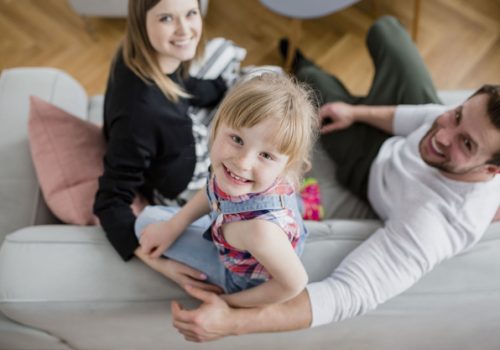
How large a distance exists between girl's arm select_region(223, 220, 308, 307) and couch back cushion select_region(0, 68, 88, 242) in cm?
56

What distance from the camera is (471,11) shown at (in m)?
2.34

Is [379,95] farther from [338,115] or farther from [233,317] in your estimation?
[233,317]

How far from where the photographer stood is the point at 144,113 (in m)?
1.09

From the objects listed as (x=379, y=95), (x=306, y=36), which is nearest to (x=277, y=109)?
(x=379, y=95)

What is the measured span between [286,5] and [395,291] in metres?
1.10

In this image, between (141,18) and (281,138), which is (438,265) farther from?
(141,18)

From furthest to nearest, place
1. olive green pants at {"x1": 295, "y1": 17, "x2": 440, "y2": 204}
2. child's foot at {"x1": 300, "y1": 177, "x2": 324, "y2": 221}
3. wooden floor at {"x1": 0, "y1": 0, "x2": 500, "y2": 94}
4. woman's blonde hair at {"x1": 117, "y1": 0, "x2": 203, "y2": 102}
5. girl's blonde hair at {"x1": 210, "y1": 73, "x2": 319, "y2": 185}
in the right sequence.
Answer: wooden floor at {"x1": 0, "y1": 0, "x2": 500, "y2": 94}, olive green pants at {"x1": 295, "y1": 17, "x2": 440, "y2": 204}, child's foot at {"x1": 300, "y1": 177, "x2": 324, "y2": 221}, woman's blonde hair at {"x1": 117, "y1": 0, "x2": 203, "y2": 102}, girl's blonde hair at {"x1": 210, "y1": 73, "x2": 319, "y2": 185}

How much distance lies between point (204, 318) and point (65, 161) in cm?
51

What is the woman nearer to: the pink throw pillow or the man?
the pink throw pillow

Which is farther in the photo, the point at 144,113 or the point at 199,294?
the point at 144,113

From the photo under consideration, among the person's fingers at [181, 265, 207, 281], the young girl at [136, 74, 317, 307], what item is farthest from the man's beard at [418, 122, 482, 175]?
the person's fingers at [181, 265, 207, 281]

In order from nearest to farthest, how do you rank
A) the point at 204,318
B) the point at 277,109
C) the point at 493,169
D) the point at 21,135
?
the point at 277,109, the point at 204,318, the point at 493,169, the point at 21,135

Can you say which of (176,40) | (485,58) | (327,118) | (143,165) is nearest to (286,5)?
(327,118)

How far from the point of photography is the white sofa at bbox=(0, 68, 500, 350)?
99 centimetres
